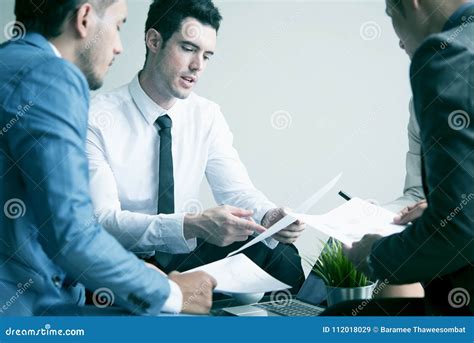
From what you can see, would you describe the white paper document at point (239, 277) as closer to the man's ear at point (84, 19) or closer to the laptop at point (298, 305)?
the laptop at point (298, 305)

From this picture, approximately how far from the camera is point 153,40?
1.63 metres

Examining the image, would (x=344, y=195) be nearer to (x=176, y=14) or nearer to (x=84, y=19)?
(x=176, y=14)

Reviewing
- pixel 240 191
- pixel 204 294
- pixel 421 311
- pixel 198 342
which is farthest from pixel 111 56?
pixel 421 311

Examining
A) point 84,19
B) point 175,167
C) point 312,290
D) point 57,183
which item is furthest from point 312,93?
point 57,183

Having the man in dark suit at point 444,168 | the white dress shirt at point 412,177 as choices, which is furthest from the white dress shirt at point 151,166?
the man in dark suit at point 444,168

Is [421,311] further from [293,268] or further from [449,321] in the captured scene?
[293,268]

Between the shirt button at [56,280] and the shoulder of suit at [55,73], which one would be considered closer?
the shoulder of suit at [55,73]

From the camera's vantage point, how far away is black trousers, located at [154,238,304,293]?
1.60m

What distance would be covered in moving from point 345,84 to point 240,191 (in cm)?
44

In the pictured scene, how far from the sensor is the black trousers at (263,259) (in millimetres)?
1603

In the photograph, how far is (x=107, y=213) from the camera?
151 centimetres

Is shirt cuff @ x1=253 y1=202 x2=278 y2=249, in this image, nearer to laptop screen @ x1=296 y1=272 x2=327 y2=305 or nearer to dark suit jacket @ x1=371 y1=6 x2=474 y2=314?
laptop screen @ x1=296 y1=272 x2=327 y2=305

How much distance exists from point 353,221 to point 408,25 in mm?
505

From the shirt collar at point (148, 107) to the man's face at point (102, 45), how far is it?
279 mm
